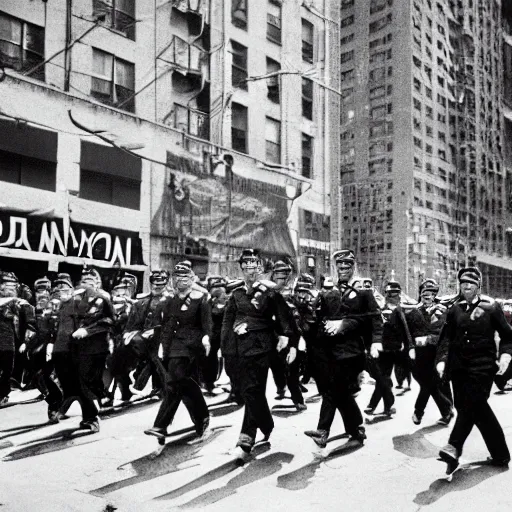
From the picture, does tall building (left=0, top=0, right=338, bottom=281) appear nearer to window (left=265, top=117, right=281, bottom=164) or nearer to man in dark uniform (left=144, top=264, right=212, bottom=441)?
window (left=265, top=117, right=281, bottom=164)

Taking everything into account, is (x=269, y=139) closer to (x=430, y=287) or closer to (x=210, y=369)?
(x=210, y=369)

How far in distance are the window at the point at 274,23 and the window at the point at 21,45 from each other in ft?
35.6

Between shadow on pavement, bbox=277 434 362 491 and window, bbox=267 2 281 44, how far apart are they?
23.2 metres

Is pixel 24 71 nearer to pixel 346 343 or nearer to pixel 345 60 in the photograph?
pixel 346 343

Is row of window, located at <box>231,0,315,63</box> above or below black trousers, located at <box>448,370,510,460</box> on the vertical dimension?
above

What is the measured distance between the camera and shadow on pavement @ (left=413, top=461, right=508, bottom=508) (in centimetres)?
557

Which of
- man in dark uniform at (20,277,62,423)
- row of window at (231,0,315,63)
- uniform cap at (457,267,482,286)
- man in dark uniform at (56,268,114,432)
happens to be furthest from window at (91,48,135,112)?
uniform cap at (457,267,482,286)

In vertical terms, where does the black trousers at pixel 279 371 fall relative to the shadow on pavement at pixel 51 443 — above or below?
above

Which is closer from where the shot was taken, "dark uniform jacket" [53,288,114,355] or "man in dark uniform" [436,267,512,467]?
"man in dark uniform" [436,267,512,467]

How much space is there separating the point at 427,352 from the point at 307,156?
69.4 feet

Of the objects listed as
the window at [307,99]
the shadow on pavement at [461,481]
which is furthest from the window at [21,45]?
the shadow on pavement at [461,481]

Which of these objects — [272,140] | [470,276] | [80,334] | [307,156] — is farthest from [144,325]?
[307,156]

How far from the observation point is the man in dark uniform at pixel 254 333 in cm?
691

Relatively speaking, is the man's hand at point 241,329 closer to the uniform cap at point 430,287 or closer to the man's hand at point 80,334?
the man's hand at point 80,334
